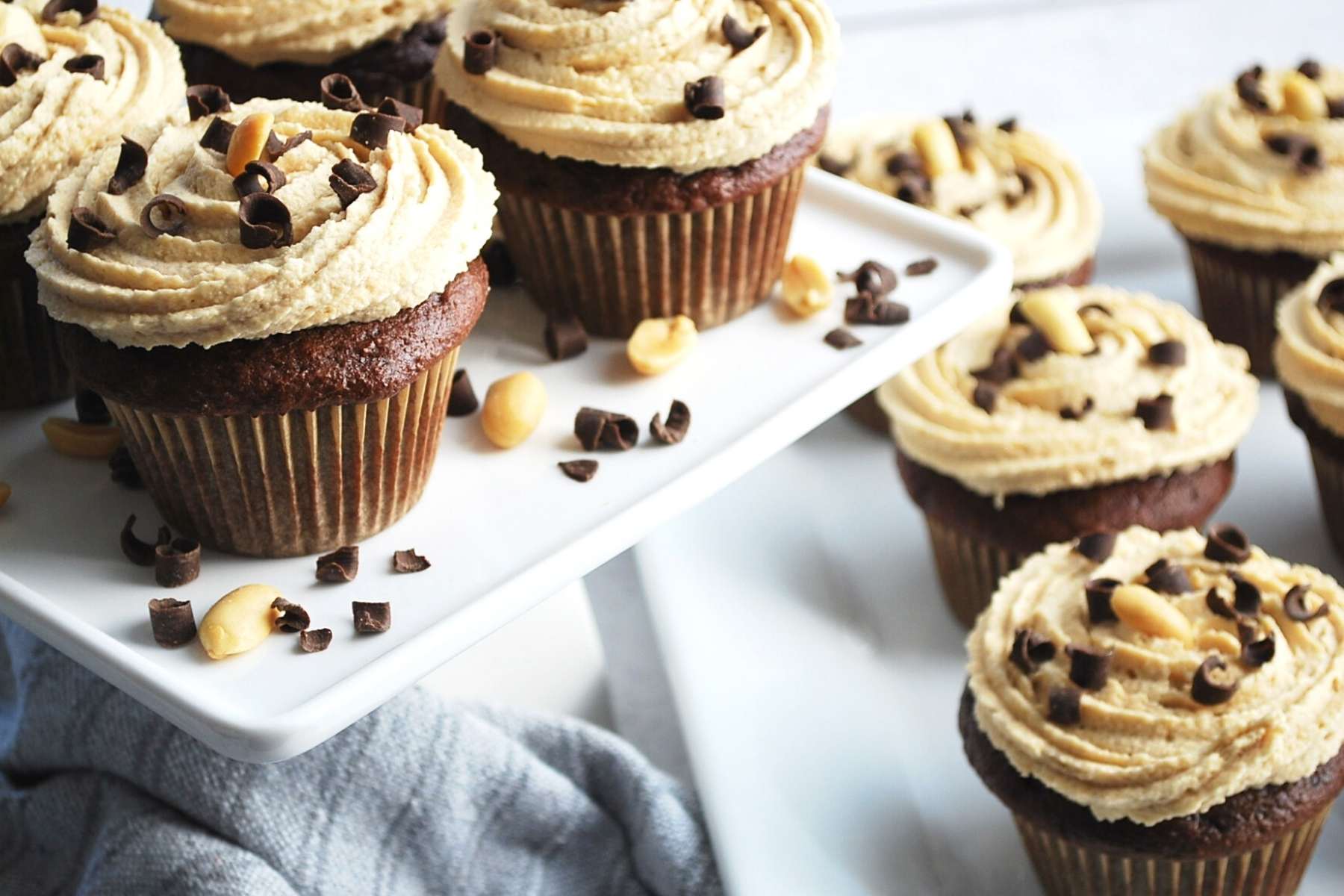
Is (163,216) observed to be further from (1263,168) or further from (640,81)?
(1263,168)

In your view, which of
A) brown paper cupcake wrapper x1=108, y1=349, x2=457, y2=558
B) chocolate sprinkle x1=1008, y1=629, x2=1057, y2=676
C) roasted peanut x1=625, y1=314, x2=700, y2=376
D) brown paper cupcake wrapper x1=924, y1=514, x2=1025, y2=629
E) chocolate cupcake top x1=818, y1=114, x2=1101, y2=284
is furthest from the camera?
chocolate cupcake top x1=818, y1=114, x2=1101, y2=284

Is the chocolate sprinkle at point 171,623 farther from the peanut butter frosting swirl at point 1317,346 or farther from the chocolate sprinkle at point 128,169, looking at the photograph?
the peanut butter frosting swirl at point 1317,346

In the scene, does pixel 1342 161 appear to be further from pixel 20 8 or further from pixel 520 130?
pixel 20 8

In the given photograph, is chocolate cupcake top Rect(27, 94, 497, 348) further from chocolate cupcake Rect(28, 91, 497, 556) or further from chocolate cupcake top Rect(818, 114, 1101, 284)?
chocolate cupcake top Rect(818, 114, 1101, 284)

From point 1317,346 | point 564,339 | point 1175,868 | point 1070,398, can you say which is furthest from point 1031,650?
point 1317,346

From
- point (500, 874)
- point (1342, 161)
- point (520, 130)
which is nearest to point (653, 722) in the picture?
point (500, 874)

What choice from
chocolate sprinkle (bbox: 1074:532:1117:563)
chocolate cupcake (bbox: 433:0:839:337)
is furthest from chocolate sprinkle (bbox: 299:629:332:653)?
chocolate sprinkle (bbox: 1074:532:1117:563)
